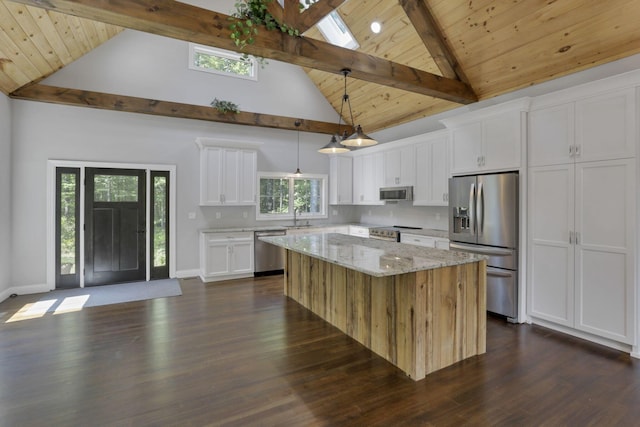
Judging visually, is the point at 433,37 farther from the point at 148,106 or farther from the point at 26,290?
the point at 26,290

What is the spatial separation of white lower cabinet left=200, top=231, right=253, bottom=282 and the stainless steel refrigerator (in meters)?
3.72

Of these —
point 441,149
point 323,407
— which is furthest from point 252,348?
point 441,149

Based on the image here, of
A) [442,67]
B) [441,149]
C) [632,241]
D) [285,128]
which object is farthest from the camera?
[285,128]

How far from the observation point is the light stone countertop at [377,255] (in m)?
2.39

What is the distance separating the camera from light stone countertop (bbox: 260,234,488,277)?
2.39 meters

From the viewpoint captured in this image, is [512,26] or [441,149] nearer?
[512,26]

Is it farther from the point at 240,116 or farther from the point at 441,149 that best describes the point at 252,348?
the point at 240,116

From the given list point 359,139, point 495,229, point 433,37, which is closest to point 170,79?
point 359,139

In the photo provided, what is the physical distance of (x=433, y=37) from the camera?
4.49m

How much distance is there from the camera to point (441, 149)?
5.15 m

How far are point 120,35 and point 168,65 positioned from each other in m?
0.83

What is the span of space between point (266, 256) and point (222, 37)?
4010 mm

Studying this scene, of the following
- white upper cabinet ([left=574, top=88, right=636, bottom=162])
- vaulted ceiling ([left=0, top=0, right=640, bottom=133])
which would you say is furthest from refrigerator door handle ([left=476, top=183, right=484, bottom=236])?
vaulted ceiling ([left=0, top=0, right=640, bottom=133])

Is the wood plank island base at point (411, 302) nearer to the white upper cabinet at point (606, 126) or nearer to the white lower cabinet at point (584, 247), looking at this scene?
the white lower cabinet at point (584, 247)
